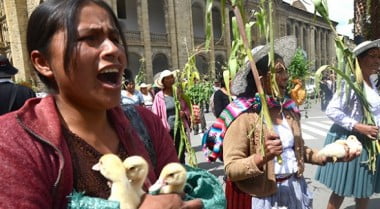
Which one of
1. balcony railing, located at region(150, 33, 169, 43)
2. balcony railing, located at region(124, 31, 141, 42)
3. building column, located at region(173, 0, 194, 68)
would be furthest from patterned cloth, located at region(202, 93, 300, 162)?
building column, located at region(173, 0, 194, 68)

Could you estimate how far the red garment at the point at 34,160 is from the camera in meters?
0.95

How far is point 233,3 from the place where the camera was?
131 centimetres

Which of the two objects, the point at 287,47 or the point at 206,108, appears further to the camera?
the point at 206,108

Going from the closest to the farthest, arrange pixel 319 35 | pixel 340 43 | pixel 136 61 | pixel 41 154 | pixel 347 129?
pixel 41 154 → pixel 340 43 → pixel 347 129 → pixel 136 61 → pixel 319 35

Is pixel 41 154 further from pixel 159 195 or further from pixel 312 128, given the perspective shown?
pixel 312 128

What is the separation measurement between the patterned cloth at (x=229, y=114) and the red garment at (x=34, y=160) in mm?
1362

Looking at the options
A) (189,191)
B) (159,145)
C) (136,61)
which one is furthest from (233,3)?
(136,61)

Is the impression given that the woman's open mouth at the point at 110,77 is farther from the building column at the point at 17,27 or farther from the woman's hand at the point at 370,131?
the building column at the point at 17,27

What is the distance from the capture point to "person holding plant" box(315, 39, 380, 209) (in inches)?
118

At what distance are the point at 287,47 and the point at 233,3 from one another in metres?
1.20

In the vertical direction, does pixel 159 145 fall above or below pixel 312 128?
above

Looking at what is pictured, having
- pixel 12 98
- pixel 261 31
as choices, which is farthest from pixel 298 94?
pixel 12 98

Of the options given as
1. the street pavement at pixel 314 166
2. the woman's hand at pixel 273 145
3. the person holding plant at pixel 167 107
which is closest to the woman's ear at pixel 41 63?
the woman's hand at pixel 273 145

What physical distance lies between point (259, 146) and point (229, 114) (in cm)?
33
